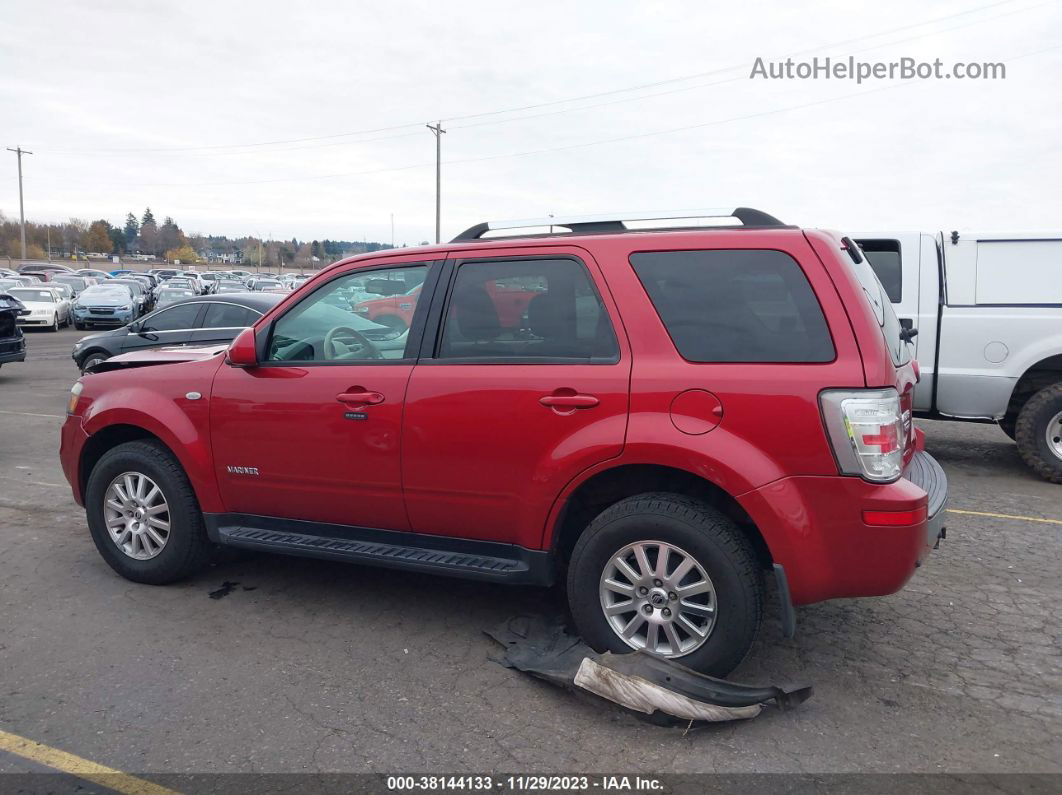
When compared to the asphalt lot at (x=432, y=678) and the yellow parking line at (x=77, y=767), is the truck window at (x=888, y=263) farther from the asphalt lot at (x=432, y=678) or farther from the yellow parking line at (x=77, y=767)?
the yellow parking line at (x=77, y=767)

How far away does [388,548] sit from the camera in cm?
429

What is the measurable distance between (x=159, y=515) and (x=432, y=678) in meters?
2.09

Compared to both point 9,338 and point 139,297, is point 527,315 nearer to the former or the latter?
point 9,338

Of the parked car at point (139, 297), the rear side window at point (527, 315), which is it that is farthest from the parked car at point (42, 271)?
the rear side window at point (527, 315)

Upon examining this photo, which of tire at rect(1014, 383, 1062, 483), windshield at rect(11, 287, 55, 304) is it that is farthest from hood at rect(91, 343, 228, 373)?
windshield at rect(11, 287, 55, 304)

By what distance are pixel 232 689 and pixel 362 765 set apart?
0.89m

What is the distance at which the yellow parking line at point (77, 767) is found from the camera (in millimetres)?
2988

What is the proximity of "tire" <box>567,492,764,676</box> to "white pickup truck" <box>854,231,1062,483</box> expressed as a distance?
491cm

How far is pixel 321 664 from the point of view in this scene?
13.0ft

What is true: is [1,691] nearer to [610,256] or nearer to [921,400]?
[610,256]

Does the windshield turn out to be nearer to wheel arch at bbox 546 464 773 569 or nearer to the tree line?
wheel arch at bbox 546 464 773 569

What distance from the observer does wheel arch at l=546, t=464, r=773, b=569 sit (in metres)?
3.69

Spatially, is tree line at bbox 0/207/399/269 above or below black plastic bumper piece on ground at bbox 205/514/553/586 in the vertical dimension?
above

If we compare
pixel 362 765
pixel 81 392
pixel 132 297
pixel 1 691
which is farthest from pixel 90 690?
pixel 132 297
